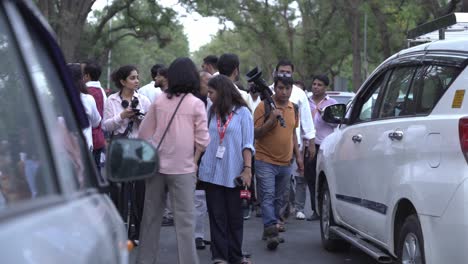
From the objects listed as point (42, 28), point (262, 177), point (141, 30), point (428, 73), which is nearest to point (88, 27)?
point (141, 30)

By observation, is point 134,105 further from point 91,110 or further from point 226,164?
point 226,164

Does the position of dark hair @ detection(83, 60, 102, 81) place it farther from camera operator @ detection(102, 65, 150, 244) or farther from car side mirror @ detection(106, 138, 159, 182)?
car side mirror @ detection(106, 138, 159, 182)

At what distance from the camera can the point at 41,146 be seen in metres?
2.42

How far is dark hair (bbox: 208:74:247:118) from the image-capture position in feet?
24.6

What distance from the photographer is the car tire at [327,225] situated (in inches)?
331

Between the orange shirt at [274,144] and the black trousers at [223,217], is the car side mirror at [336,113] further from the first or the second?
the black trousers at [223,217]

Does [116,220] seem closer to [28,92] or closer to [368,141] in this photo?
[28,92]

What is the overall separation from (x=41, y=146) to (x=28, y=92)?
0.50ft

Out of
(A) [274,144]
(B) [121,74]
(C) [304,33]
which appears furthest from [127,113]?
(C) [304,33]

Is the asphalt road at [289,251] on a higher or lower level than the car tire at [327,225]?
lower

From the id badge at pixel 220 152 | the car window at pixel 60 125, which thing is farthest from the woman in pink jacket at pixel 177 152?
the car window at pixel 60 125

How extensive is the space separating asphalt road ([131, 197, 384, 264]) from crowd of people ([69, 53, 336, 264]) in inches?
7.4

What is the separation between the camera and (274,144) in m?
8.90

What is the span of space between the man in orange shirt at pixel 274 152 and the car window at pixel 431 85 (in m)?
2.84
